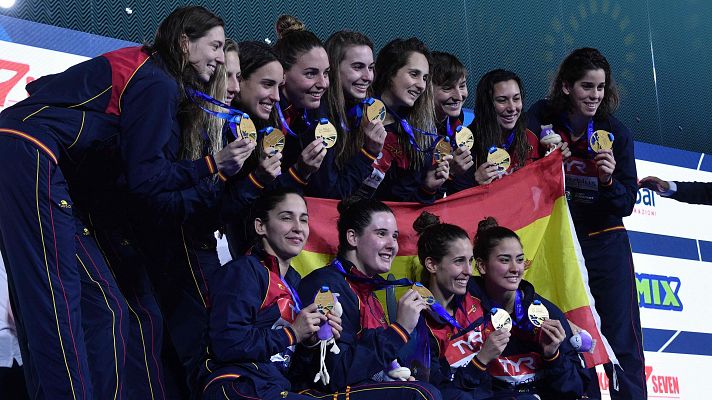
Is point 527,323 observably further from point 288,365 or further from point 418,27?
point 418,27

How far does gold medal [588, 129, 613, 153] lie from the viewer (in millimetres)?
4750

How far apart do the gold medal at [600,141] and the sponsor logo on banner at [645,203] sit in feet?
8.55

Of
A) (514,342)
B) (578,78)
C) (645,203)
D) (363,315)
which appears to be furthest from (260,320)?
(645,203)

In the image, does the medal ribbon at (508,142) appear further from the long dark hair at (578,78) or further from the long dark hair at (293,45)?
the long dark hair at (293,45)

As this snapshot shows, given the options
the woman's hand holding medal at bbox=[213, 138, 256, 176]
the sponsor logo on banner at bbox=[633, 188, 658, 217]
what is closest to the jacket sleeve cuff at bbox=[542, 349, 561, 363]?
the woman's hand holding medal at bbox=[213, 138, 256, 176]

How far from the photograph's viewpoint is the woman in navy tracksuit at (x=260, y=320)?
10.8ft

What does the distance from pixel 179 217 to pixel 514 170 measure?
2049mm

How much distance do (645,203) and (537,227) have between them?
2.76m

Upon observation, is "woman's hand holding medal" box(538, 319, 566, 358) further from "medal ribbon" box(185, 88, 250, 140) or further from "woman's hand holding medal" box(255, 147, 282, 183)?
"medal ribbon" box(185, 88, 250, 140)

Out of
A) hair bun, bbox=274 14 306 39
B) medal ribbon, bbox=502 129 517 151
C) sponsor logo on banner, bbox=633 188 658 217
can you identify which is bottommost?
medal ribbon, bbox=502 129 517 151

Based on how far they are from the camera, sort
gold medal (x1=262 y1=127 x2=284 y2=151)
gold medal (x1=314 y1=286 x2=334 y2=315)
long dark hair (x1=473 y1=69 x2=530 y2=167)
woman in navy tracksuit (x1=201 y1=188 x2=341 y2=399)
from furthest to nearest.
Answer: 1. long dark hair (x1=473 y1=69 x2=530 y2=167)
2. gold medal (x1=262 y1=127 x2=284 y2=151)
3. gold medal (x1=314 y1=286 x2=334 y2=315)
4. woman in navy tracksuit (x1=201 y1=188 x2=341 y2=399)

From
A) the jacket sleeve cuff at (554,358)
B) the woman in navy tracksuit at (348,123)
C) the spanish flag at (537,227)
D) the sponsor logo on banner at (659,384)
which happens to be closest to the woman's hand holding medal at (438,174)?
the spanish flag at (537,227)

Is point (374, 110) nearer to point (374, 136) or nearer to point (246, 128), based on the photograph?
point (374, 136)

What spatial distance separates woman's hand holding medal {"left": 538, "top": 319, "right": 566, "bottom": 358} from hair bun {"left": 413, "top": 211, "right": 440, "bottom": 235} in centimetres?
75
